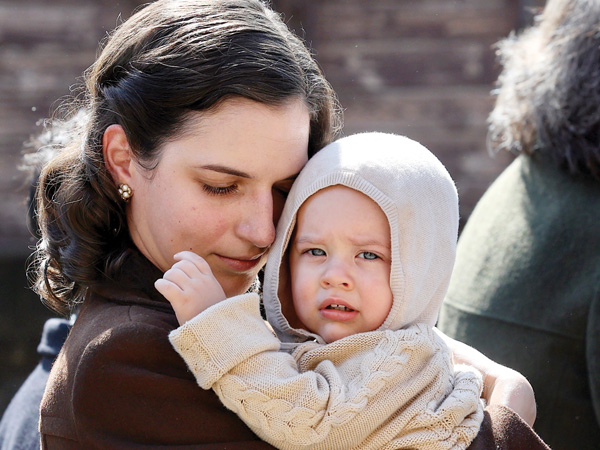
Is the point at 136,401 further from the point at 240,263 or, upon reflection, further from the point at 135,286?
the point at 240,263

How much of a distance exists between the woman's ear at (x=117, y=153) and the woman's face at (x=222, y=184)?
3cm

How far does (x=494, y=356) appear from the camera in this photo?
9.07ft

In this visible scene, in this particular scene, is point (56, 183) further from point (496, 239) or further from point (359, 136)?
point (496, 239)

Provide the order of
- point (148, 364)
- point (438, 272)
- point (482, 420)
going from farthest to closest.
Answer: point (438, 272) → point (482, 420) → point (148, 364)

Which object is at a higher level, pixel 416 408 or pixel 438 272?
pixel 438 272

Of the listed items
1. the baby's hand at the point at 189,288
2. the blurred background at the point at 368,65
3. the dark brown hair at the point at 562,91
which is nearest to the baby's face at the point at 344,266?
the baby's hand at the point at 189,288

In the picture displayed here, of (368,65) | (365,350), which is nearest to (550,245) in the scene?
(365,350)

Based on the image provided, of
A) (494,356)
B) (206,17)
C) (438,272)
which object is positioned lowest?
(494,356)

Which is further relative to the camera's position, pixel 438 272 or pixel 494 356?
pixel 494 356

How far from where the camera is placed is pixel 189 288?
1786 mm

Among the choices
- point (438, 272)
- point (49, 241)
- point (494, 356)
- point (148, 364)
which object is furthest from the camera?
point (494, 356)

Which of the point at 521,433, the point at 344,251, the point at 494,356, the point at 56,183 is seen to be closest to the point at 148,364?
the point at 344,251

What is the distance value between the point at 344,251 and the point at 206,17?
65 centimetres

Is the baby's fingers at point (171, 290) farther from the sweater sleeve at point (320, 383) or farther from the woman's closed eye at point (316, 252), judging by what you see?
the woman's closed eye at point (316, 252)
